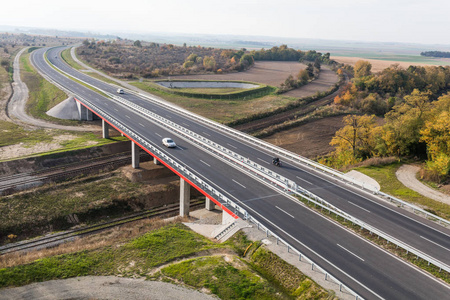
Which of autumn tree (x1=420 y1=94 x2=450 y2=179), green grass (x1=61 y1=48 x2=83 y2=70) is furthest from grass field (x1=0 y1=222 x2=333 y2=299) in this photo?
green grass (x1=61 y1=48 x2=83 y2=70)

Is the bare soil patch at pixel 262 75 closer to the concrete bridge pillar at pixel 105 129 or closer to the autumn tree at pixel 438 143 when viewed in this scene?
the concrete bridge pillar at pixel 105 129

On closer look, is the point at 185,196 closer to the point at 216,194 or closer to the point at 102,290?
the point at 216,194

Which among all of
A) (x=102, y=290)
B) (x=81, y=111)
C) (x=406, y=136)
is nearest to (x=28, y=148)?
(x=81, y=111)

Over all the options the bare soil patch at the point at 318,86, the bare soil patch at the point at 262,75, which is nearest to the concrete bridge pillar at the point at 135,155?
the bare soil patch at the point at 318,86

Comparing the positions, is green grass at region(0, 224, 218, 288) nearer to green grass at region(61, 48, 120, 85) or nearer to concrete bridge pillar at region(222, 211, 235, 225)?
concrete bridge pillar at region(222, 211, 235, 225)

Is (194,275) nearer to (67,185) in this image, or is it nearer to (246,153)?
(246,153)

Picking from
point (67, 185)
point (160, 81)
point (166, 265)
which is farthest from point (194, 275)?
point (160, 81)
